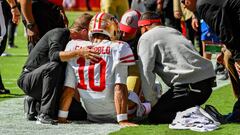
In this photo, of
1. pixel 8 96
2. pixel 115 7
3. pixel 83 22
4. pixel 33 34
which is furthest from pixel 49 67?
pixel 115 7

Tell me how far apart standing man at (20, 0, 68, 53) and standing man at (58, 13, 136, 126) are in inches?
62.2

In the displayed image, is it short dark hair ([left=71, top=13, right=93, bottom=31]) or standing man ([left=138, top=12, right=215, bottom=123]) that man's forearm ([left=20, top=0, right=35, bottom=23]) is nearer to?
short dark hair ([left=71, top=13, right=93, bottom=31])

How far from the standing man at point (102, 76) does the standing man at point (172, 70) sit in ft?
0.72

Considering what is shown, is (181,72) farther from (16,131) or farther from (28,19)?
(28,19)

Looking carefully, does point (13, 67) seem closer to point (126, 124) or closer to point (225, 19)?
point (126, 124)

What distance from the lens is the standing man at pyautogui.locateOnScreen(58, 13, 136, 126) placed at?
25.4 feet

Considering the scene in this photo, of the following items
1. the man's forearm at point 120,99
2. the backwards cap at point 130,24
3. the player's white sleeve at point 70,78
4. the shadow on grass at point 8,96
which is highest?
the backwards cap at point 130,24

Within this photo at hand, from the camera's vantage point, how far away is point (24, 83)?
822cm

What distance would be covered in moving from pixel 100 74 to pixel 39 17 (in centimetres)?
210

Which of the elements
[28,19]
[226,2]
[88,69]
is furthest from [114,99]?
[28,19]

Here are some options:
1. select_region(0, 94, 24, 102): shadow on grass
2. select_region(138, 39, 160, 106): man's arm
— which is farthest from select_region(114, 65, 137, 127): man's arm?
select_region(0, 94, 24, 102): shadow on grass

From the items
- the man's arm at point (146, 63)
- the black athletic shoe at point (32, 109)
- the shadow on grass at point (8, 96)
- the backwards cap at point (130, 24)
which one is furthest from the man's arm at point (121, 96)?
the shadow on grass at point (8, 96)

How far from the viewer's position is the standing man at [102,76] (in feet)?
25.4

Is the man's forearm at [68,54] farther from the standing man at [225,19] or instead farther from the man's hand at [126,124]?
the standing man at [225,19]
